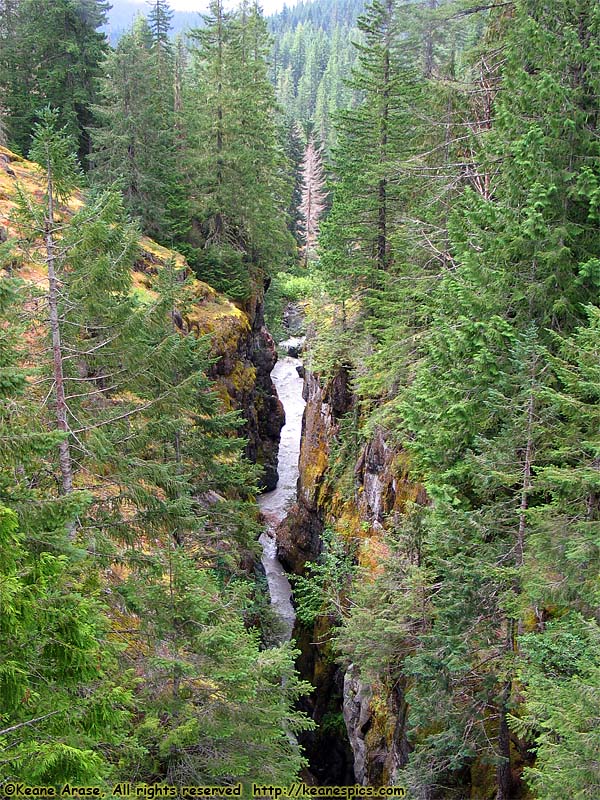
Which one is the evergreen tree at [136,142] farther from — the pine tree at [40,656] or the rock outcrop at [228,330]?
the pine tree at [40,656]

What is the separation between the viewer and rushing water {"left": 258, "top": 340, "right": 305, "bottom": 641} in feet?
79.2

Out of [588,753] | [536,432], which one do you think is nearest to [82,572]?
[588,753]

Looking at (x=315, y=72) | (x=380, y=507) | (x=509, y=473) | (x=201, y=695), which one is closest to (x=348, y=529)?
(x=380, y=507)

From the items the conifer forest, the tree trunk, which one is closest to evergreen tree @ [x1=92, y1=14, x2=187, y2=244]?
the conifer forest

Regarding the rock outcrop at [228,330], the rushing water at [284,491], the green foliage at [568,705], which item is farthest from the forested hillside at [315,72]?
the green foliage at [568,705]

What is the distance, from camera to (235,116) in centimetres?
2708

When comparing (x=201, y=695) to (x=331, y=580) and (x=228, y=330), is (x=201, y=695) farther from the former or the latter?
(x=228, y=330)

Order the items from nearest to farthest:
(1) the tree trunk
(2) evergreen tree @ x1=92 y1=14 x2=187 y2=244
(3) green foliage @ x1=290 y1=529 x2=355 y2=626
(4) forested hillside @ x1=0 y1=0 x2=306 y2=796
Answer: (4) forested hillside @ x1=0 y1=0 x2=306 y2=796 < (1) the tree trunk < (3) green foliage @ x1=290 y1=529 x2=355 y2=626 < (2) evergreen tree @ x1=92 y1=14 x2=187 y2=244

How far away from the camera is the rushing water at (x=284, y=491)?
24.1 meters

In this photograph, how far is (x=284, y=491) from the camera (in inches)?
1259

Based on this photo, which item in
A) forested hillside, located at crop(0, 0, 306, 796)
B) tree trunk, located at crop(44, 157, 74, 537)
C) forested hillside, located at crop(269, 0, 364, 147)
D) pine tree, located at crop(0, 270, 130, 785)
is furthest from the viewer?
forested hillside, located at crop(269, 0, 364, 147)

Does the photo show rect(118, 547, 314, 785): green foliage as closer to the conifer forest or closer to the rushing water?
the conifer forest

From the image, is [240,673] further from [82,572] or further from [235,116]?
[235,116]

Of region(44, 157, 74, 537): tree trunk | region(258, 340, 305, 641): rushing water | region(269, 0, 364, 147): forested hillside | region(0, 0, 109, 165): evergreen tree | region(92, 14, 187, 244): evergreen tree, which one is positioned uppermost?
region(269, 0, 364, 147): forested hillside
